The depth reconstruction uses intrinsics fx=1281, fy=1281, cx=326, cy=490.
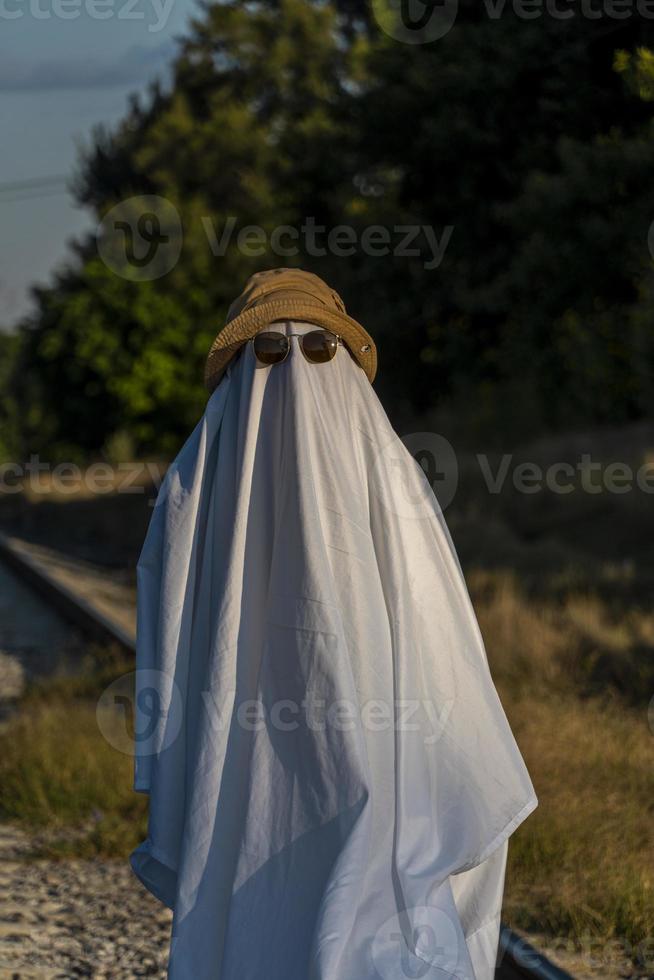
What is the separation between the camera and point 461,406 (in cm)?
1964

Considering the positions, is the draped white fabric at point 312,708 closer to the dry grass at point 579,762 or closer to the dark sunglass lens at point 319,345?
the dark sunglass lens at point 319,345

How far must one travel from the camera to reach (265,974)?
312 cm

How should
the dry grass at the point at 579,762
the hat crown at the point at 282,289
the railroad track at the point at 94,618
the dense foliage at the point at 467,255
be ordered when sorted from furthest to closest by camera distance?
the dense foliage at the point at 467,255
the dry grass at the point at 579,762
the railroad track at the point at 94,618
the hat crown at the point at 282,289

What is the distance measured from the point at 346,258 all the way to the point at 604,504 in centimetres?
735

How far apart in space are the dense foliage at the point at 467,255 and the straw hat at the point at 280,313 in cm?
755

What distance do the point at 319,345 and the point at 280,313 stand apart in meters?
0.14

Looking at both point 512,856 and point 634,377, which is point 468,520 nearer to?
point 634,377

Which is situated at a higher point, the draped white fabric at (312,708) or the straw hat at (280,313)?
the straw hat at (280,313)

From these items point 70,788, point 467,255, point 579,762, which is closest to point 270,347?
point 70,788

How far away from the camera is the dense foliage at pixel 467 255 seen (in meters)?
14.3

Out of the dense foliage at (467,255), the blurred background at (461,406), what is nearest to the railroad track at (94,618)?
the blurred background at (461,406)

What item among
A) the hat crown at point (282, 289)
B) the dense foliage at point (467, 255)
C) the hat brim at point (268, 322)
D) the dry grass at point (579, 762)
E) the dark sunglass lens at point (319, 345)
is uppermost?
the dense foliage at point (467, 255)

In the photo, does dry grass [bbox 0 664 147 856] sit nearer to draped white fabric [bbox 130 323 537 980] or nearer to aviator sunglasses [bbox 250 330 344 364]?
draped white fabric [bbox 130 323 537 980]

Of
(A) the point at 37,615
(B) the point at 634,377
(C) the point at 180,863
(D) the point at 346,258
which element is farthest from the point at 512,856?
(D) the point at 346,258
